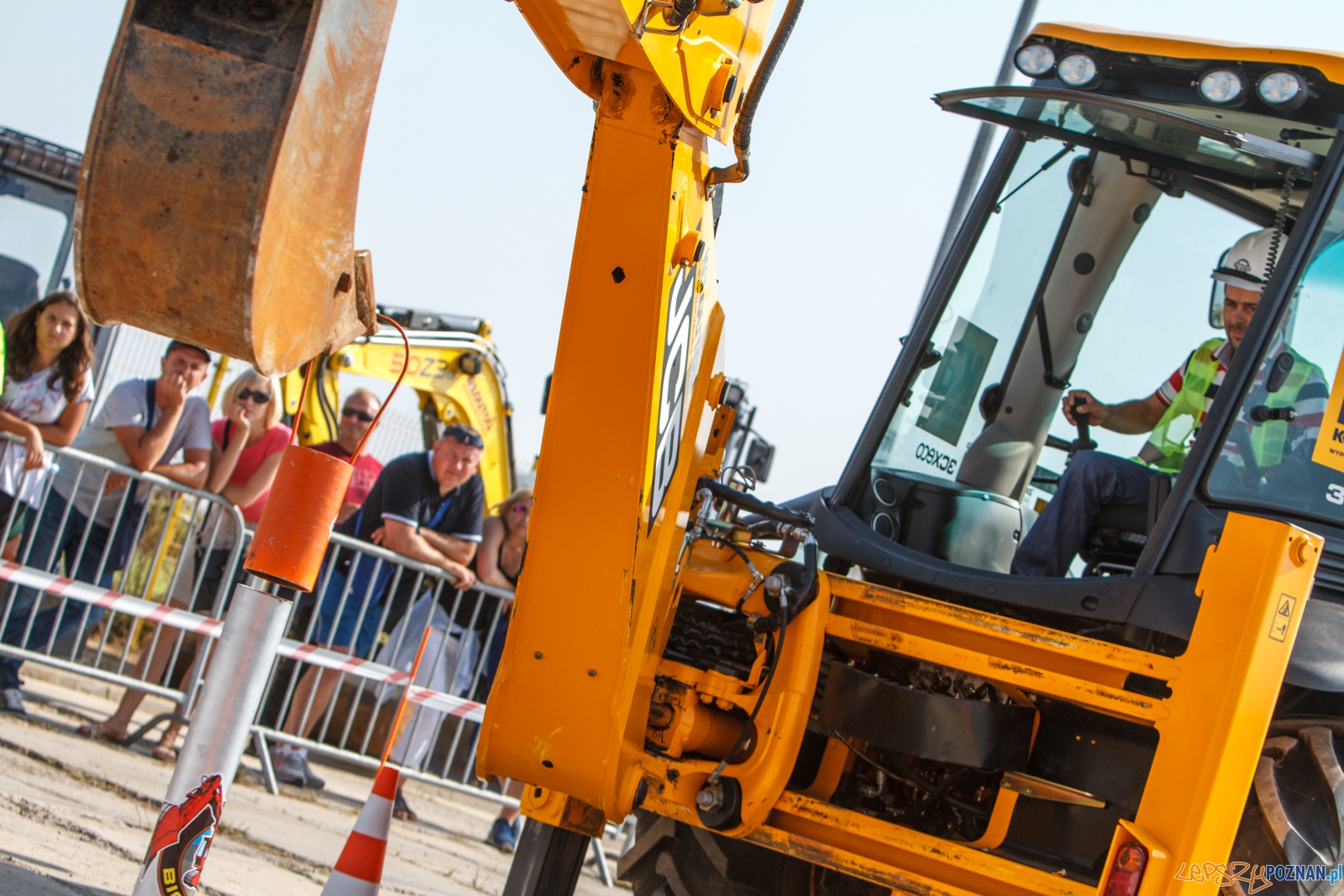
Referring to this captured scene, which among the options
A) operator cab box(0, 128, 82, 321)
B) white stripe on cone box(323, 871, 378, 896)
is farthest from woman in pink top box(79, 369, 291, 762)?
white stripe on cone box(323, 871, 378, 896)

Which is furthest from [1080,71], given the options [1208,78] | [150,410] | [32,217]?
[32,217]

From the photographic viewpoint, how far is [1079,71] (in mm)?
3631

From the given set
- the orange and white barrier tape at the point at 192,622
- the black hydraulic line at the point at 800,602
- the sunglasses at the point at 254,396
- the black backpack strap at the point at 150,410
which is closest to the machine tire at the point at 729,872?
the black hydraulic line at the point at 800,602

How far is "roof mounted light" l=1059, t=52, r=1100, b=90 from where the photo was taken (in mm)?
3621

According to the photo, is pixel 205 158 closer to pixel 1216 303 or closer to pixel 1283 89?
pixel 1283 89

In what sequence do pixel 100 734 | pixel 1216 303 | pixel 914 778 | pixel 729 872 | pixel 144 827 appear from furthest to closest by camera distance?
1. pixel 100 734
2. pixel 144 827
3. pixel 1216 303
4. pixel 729 872
5. pixel 914 778

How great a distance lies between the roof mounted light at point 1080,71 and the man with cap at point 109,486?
4446mm

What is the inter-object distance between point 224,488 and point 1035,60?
5.17 meters

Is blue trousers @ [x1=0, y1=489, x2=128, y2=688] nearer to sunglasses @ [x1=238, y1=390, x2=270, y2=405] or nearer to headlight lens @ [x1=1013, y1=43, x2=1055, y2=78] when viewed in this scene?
sunglasses @ [x1=238, y1=390, x2=270, y2=405]

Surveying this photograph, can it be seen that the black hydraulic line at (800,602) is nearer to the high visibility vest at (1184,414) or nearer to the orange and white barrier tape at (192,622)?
the high visibility vest at (1184,414)

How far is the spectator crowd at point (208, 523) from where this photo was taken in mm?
6066

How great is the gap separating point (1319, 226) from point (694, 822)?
2418 mm

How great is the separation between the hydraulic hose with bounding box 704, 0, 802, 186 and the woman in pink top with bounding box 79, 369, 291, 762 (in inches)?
160

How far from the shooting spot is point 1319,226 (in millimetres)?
3330
